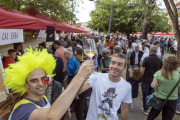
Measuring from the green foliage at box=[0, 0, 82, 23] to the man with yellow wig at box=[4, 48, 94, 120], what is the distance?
19.3 ft

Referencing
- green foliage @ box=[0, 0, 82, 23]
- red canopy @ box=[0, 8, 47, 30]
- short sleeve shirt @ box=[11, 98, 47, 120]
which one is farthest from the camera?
green foliage @ box=[0, 0, 82, 23]

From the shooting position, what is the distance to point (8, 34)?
318 centimetres

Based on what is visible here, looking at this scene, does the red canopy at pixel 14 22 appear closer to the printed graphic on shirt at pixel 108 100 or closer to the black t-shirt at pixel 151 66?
the printed graphic on shirt at pixel 108 100

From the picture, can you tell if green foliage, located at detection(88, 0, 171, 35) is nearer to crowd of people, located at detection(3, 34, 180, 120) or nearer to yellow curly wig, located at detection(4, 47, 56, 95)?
crowd of people, located at detection(3, 34, 180, 120)

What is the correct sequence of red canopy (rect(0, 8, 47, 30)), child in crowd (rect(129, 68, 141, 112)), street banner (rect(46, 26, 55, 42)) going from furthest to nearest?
1. street banner (rect(46, 26, 55, 42))
2. child in crowd (rect(129, 68, 141, 112))
3. red canopy (rect(0, 8, 47, 30))

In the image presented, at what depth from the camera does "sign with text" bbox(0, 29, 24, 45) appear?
2.97m

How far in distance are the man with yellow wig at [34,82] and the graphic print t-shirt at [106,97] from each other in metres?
0.73

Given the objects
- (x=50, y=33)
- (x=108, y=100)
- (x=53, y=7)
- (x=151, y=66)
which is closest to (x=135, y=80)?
(x=151, y=66)

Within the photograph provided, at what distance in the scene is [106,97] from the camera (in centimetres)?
188

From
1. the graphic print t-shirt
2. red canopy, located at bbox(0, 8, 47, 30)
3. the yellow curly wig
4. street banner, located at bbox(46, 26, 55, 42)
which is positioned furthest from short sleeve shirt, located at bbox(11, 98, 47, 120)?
street banner, located at bbox(46, 26, 55, 42)

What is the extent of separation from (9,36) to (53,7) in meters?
4.82

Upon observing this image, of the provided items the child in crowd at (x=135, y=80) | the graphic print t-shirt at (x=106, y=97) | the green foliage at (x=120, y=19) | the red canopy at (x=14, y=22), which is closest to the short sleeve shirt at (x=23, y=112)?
the graphic print t-shirt at (x=106, y=97)

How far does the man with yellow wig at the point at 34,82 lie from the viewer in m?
1.03

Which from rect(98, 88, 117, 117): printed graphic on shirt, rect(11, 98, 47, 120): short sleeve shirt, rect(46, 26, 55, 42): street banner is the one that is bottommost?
rect(98, 88, 117, 117): printed graphic on shirt
